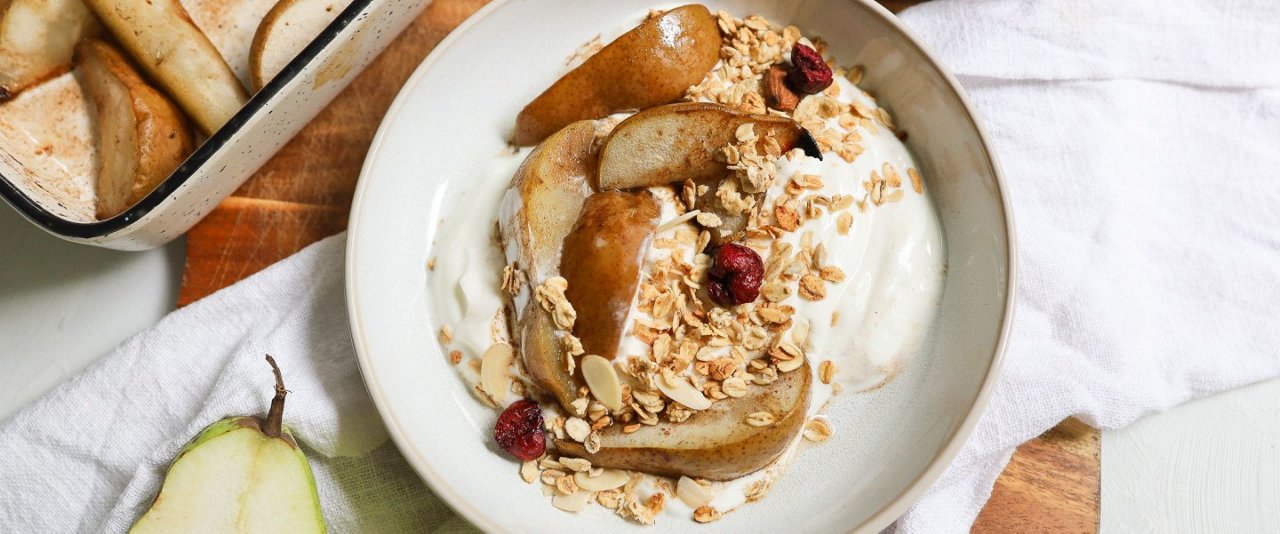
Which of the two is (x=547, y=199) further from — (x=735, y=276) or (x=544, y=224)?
(x=735, y=276)

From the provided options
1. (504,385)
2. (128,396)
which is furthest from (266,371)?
(504,385)

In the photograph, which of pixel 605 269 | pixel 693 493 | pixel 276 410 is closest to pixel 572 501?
pixel 693 493

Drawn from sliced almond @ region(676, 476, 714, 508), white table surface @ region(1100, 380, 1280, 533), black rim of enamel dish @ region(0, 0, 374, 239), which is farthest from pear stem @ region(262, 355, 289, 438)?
white table surface @ region(1100, 380, 1280, 533)

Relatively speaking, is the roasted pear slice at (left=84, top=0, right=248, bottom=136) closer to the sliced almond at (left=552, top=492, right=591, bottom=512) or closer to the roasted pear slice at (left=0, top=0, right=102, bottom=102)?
the roasted pear slice at (left=0, top=0, right=102, bottom=102)

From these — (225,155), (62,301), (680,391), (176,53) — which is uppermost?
(176,53)

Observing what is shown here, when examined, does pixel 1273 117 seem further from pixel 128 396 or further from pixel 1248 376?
pixel 128 396

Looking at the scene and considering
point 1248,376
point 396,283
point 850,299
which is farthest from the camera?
point 1248,376
